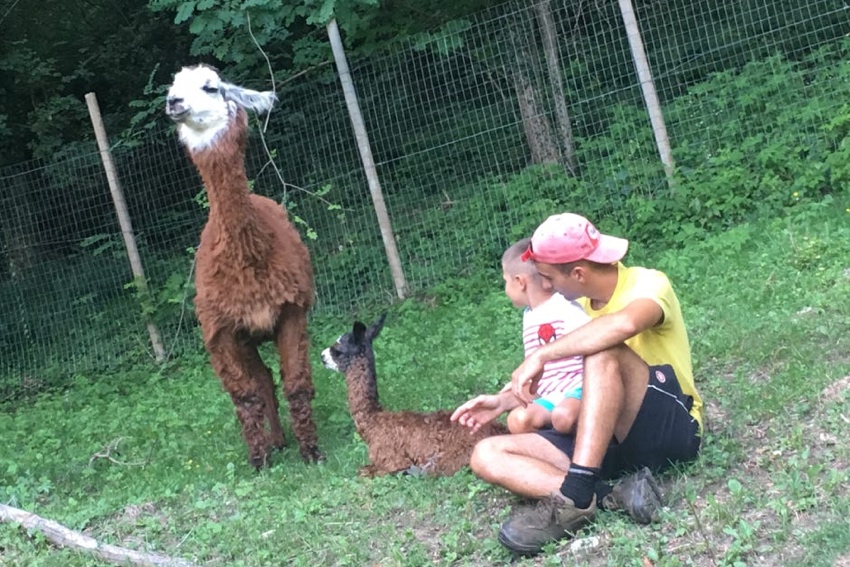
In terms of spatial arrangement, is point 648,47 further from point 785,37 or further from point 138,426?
point 138,426

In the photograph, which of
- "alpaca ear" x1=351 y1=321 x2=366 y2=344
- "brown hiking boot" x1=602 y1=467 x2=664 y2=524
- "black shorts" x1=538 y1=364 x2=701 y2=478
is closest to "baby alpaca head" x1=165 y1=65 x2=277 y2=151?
"alpaca ear" x1=351 y1=321 x2=366 y2=344

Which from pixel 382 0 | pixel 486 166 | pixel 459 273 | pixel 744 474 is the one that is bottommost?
pixel 744 474

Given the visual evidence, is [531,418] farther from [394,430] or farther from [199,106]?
[199,106]

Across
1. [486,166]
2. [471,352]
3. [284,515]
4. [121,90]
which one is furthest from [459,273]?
[121,90]

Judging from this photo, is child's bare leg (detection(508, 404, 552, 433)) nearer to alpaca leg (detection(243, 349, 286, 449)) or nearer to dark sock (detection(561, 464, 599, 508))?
dark sock (detection(561, 464, 599, 508))

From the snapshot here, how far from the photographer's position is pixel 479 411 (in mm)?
4234

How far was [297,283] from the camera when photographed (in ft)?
19.4

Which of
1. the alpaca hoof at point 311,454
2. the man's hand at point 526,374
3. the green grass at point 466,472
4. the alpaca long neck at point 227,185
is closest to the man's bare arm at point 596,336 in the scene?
the man's hand at point 526,374

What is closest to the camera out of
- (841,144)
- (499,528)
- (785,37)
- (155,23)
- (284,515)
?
(499,528)

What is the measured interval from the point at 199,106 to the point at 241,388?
5.53 ft

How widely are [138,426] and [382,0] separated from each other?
5124mm

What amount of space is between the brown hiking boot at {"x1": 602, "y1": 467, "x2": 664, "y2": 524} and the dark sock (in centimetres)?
13

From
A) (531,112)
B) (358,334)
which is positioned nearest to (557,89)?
(531,112)

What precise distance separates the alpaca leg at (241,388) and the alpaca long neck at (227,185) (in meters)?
0.70
